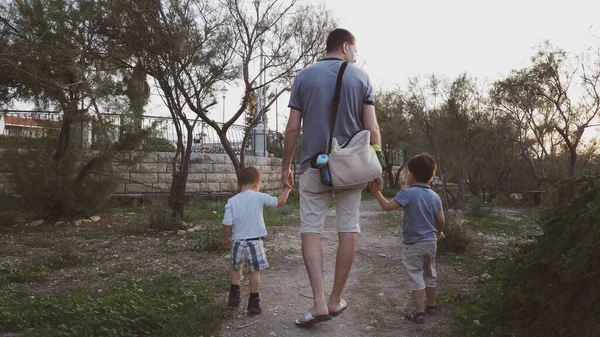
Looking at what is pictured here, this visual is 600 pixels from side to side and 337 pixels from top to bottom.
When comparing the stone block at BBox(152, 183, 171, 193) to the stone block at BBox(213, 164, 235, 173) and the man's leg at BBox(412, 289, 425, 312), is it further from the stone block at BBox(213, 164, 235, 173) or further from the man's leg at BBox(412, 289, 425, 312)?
the man's leg at BBox(412, 289, 425, 312)

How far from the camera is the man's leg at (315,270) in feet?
11.3

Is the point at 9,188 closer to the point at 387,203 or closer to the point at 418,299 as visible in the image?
the point at 387,203

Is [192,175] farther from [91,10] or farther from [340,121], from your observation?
[340,121]

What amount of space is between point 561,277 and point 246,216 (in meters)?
2.32

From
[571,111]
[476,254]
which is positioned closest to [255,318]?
[476,254]

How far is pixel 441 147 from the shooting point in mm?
16078

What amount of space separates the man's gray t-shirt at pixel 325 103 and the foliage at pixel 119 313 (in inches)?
54.1

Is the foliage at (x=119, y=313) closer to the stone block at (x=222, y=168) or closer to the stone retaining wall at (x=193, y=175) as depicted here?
the stone retaining wall at (x=193, y=175)

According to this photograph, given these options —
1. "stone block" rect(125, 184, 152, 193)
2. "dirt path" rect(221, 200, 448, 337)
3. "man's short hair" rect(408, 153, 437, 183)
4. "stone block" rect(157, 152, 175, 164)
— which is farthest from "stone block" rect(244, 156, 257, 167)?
"man's short hair" rect(408, 153, 437, 183)

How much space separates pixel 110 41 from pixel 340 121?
7.59 m

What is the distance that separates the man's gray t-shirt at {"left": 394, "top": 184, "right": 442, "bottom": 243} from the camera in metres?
3.98

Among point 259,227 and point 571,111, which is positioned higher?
point 571,111

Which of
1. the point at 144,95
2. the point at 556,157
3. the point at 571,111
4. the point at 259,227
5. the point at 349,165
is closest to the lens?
the point at 349,165

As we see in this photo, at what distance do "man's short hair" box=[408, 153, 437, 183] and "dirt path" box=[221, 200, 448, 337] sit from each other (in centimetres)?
109
